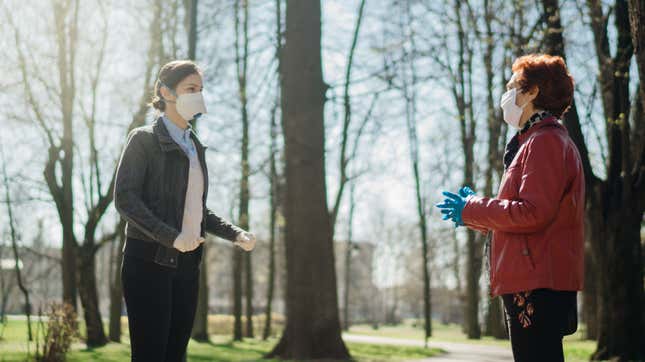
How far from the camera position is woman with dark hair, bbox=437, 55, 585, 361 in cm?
302

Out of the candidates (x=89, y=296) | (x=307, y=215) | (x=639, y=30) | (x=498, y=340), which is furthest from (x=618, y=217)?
(x=498, y=340)

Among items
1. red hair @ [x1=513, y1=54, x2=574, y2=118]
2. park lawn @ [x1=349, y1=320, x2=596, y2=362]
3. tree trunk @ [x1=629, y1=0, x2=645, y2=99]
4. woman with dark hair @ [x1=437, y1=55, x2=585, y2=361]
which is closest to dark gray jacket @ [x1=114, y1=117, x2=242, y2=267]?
woman with dark hair @ [x1=437, y1=55, x2=585, y2=361]

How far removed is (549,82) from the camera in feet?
10.8

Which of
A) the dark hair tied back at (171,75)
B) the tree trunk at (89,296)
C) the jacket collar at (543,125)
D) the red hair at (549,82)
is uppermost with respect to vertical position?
the dark hair tied back at (171,75)

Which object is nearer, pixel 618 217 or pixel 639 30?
pixel 639 30

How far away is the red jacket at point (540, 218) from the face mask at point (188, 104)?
1546mm

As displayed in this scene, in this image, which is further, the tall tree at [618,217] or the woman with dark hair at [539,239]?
the tall tree at [618,217]

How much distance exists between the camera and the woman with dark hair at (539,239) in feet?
9.91

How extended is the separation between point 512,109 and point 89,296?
16309 mm

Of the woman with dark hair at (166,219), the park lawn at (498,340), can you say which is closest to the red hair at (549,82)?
the woman with dark hair at (166,219)

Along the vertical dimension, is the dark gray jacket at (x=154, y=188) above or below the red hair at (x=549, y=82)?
below

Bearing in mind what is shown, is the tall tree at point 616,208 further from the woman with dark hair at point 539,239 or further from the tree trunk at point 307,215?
the woman with dark hair at point 539,239

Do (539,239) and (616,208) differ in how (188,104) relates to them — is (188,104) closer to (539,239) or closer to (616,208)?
(539,239)

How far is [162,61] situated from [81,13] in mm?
2242
